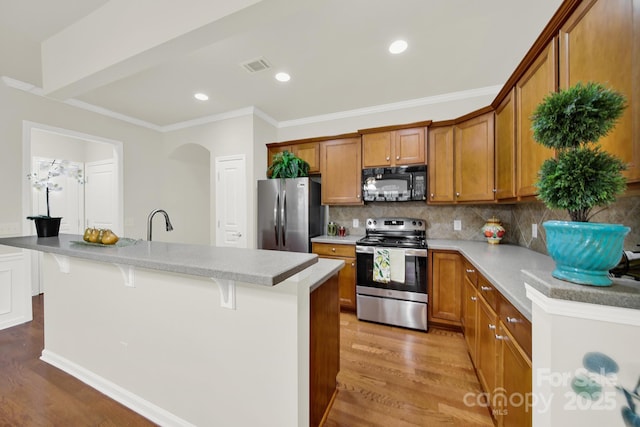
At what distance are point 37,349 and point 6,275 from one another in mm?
1195

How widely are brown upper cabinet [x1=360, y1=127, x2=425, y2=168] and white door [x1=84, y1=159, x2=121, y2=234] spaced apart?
4.27m

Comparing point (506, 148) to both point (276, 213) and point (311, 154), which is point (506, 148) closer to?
point (311, 154)

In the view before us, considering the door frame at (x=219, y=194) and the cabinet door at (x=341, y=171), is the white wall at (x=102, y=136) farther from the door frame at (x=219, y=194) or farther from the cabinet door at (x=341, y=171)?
the cabinet door at (x=341, y=171)

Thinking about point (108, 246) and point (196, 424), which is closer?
point (196, 424)

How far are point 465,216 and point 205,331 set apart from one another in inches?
125

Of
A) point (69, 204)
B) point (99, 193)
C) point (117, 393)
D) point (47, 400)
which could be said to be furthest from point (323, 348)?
point (69, 204)

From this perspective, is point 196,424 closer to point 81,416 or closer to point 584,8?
point 81,416

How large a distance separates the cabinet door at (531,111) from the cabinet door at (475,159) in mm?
596

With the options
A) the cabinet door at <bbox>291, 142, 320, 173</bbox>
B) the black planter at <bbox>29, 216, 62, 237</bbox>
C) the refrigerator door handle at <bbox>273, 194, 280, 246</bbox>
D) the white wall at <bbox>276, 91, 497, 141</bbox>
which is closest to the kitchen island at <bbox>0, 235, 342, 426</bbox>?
the black planter at <bbox>29, 216, 62, 237</bbox>

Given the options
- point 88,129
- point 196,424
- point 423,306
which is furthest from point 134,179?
point 423,306

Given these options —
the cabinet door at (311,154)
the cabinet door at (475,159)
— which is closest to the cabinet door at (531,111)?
the cabinet door at (475,159)

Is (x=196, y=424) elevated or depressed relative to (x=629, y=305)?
depressed

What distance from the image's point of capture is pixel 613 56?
1028 millimetres

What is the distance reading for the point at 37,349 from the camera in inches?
88.2
